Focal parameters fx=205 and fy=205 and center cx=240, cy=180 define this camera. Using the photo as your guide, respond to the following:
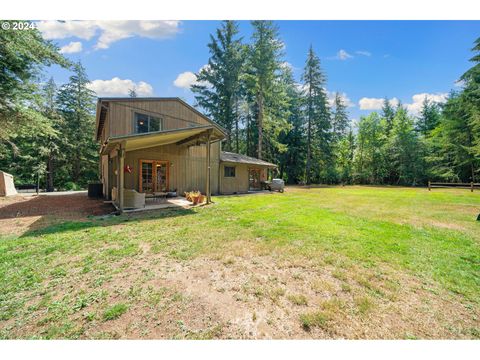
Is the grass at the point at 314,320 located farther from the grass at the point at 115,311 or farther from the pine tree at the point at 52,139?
the pine tree at the point at 52,139

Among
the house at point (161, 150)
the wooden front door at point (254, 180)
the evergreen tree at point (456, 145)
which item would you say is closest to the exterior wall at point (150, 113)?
the house at point (161, 150)

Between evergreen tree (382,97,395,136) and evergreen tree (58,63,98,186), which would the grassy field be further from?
evergreen tree (382,97,395,136)

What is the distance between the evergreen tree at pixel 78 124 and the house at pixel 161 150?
38.4 ft

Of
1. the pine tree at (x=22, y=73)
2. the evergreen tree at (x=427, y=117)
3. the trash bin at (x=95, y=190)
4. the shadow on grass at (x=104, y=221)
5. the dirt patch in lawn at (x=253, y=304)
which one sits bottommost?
the dirt patch in lawn at (x=253, y=304)

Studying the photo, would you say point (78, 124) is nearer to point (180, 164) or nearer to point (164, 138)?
point (180, 164)

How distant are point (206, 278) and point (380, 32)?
22.6 ft

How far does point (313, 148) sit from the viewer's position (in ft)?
97.5

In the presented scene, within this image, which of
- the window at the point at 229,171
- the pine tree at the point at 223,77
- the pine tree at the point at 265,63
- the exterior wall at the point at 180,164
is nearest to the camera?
the exterior wall at the point at 180,164

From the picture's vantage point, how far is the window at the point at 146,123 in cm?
1028

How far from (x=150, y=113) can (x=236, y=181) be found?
7165mm

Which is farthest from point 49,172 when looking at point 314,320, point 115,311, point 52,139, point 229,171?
point 314,320

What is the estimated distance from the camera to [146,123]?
→ 10594 mm
